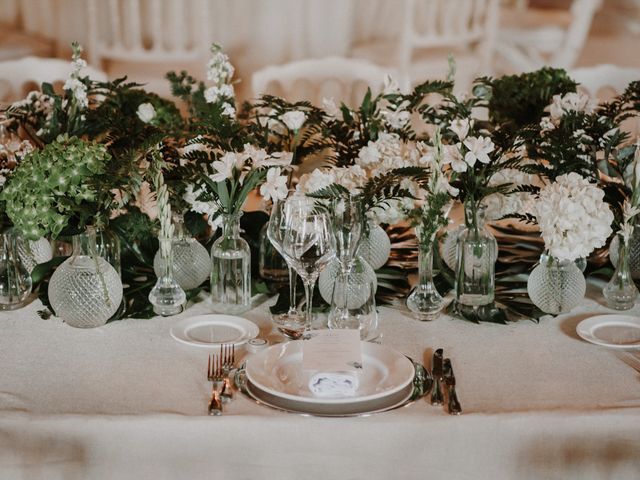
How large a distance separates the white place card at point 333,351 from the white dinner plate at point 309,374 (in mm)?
25

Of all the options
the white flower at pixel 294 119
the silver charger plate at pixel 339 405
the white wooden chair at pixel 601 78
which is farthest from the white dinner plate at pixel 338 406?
the white wooden chair at pixel 601 78

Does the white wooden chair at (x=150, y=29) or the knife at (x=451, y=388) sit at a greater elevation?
the white wooden chair at (x=150, y=29)

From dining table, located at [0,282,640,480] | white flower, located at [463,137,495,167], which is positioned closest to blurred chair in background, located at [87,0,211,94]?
white flower, located at [463,137,495,167]

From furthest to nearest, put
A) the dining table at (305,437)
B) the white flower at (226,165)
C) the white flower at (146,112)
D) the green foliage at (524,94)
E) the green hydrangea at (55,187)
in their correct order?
the green foliage at (524,94) < the white flower at (146,112) < the white flower at (226,165) < the green hydrangea at (55,187) < the dining table at (305,437)

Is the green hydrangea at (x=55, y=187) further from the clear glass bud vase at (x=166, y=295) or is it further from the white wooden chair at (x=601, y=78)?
the white wooden chair at (x=601, y=78)

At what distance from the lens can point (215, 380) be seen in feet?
4.73

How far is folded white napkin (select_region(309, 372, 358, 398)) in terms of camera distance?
1358 millimetres

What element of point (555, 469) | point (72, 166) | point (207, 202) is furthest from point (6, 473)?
point (555, 469)

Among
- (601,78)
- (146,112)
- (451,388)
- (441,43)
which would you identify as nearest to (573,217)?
(451,388)

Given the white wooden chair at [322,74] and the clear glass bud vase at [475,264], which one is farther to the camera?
the white wooden chair at [322,74]

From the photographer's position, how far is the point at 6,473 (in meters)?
1.31

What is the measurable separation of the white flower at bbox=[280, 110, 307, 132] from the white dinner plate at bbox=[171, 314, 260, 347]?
0.44 meters

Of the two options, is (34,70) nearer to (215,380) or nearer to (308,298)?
(308,298)

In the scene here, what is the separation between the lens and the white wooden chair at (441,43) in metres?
4.15
